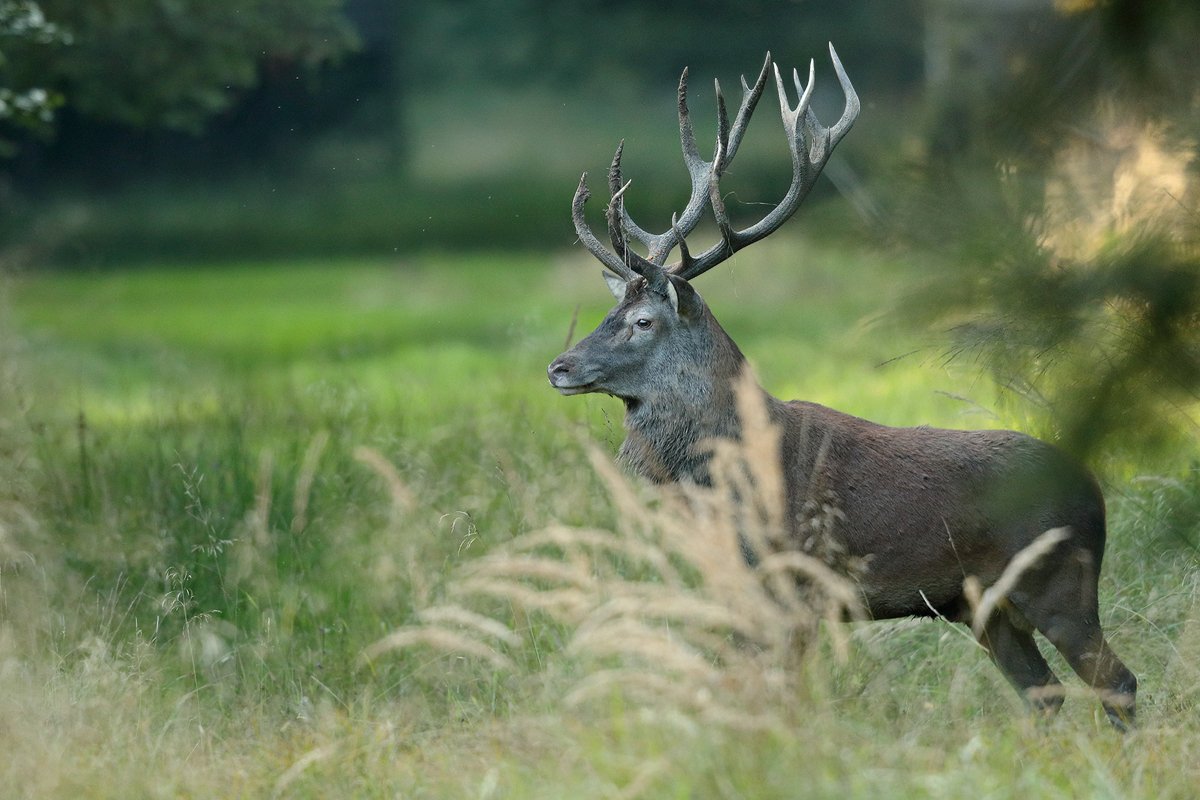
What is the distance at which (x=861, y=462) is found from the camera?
4.68 meters

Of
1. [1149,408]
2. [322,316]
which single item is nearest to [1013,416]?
[1149,408]

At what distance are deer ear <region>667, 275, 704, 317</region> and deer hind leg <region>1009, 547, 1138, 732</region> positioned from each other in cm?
155

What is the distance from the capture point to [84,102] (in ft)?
Answer: 43.2

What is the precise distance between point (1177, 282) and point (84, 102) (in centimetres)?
1272

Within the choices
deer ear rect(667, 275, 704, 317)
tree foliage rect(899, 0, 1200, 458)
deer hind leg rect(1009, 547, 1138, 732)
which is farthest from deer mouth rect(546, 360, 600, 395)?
tree foliage rect(899, 0, 1200, 458)

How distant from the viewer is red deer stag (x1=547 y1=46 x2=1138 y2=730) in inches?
176

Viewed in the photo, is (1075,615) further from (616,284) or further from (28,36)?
(28,36)

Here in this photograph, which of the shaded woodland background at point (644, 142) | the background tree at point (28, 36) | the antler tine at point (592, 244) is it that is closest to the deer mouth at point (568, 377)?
the antler tine at point (592, 244)

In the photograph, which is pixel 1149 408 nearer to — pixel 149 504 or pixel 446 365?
pixel 149 504

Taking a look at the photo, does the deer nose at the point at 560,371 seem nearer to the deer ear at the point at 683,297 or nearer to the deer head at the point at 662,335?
the deer head at the point at 662,335

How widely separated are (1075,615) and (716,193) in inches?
78.3

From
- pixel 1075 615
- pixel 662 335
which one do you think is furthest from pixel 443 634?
pixel 1075 615

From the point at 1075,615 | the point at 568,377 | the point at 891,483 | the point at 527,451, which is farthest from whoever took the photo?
the point at 527,451

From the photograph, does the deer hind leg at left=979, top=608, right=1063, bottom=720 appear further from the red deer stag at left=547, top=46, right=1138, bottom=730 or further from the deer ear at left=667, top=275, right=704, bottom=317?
the deer ear at left=667, top=275, right=704, bottom=317
